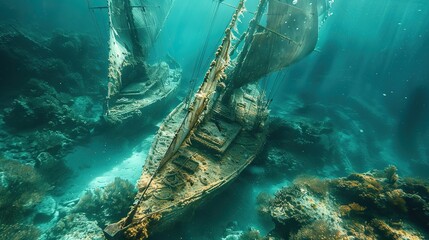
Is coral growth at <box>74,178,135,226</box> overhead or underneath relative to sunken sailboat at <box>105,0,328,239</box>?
underneath

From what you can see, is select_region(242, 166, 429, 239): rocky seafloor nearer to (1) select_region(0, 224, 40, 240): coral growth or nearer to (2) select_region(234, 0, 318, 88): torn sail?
(2) select_region(234, 0, 318, 88): torn sail

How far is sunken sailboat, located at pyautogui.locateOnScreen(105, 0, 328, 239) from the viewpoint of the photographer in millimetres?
5723

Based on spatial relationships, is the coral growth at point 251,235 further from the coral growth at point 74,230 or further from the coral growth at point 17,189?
the coral growth at point 17,189

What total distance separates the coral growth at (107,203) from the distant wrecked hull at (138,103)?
10.5ft

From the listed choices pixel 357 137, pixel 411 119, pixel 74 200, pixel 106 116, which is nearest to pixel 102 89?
pixel 106 116

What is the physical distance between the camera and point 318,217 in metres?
8.66

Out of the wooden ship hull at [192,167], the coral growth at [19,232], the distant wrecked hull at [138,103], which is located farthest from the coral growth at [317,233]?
the distant wrecked hull at [138,103]

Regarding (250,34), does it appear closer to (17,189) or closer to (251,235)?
(251,235)

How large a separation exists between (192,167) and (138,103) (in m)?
6.71

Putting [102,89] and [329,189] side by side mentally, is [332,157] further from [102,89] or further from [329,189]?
[102,89]

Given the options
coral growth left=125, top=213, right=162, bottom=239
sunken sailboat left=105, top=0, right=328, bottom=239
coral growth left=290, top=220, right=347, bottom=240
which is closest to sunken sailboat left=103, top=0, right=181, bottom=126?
sunken sailboat left=105, top=0, right=328, bottom=239

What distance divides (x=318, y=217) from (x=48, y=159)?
1159 cm

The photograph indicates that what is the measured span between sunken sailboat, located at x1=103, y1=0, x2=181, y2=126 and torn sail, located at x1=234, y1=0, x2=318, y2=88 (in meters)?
5.37

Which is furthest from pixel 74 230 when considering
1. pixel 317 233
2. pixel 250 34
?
pixel 250 34
